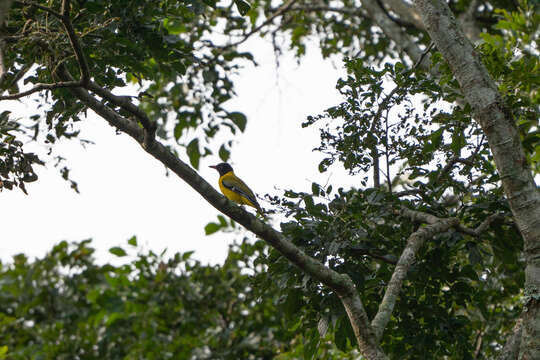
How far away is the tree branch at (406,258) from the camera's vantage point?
2709 millimetres

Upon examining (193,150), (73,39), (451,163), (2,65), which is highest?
(193,150)

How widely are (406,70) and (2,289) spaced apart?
606 centimetres

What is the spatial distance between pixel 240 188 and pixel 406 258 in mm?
3554

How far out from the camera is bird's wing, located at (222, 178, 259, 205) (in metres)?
6.20

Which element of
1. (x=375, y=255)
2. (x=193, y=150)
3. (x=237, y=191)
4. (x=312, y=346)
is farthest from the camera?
(x=237, y=191)

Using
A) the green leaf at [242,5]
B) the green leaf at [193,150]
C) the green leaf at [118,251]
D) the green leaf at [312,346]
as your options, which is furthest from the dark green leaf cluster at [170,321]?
the green leaf at [242,5]

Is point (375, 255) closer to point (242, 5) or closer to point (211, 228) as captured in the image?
point (242, 5)

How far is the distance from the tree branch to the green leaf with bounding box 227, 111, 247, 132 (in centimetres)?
224

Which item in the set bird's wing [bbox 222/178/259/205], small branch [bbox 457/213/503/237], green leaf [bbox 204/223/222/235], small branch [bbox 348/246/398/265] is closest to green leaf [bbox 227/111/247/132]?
bird's wing [bbox 222/178/259/205]

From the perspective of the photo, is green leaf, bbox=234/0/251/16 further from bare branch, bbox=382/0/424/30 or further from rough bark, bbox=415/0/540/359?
bare branch, bbox=382/0/424/30

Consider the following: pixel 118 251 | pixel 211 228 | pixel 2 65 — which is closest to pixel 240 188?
pixel 211 228

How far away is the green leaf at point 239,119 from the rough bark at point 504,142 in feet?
7.70

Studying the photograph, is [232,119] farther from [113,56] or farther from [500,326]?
[500,326]

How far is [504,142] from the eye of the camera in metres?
3.11
